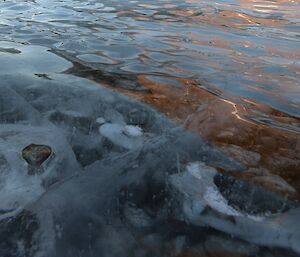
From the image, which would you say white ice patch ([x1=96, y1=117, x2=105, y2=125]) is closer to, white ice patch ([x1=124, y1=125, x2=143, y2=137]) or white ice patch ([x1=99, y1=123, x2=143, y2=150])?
white ice patch ([x1=99, y1=123, x2=143, y2=150])

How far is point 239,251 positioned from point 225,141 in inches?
31.9

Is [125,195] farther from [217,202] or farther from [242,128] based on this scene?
[242,128]

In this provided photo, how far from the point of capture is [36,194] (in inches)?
74.9

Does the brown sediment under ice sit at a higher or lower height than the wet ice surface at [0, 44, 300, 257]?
higher

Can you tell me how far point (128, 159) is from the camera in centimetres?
218

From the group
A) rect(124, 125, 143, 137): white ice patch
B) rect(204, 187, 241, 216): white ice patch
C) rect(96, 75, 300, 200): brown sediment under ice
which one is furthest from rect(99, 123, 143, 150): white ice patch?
rect(204, 187, 241, 216): white ice patch

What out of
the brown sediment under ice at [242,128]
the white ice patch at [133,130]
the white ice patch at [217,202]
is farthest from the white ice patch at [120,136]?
the white ice patch at [217,202]

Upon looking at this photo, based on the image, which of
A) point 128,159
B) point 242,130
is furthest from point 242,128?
point 128,159

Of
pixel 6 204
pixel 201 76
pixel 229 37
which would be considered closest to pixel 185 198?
pixel 6 204

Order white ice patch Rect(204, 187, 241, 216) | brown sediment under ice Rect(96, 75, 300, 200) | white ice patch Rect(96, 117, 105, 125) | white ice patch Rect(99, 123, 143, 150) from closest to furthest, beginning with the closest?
white ice patch Rect(204, 187, 241, 216) < brown sediment under ice Rect(96, 75, 300, 200) < white ice patch Rect(99, 123, 143, 150) < white ice patch Rect(96, 117, 105, 125)

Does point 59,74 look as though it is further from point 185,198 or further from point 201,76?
point 185,198

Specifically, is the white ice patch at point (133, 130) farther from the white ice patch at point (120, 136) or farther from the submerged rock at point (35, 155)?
the submerged rock at point (35, 155)

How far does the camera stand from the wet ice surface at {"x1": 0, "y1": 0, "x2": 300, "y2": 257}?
1.69m

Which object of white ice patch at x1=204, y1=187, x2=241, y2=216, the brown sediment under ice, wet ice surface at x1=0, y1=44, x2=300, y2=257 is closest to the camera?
wet ice surface at x1=0, y1=44, x2=300, y2=257
